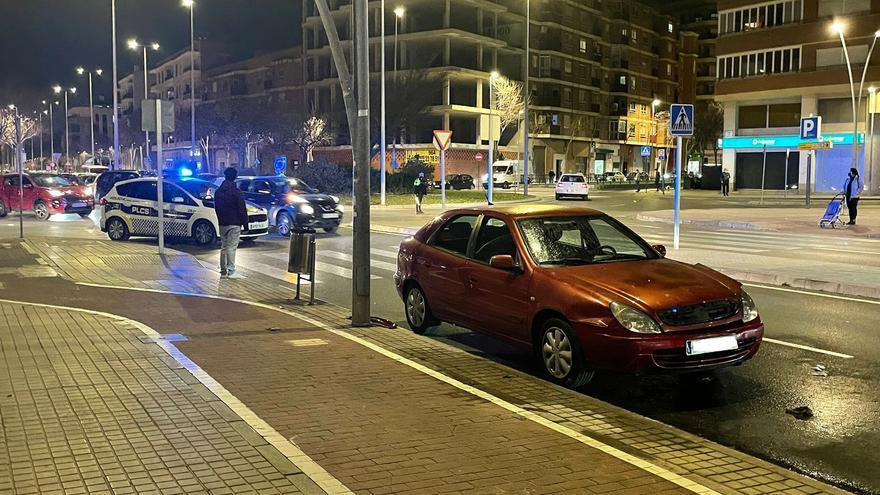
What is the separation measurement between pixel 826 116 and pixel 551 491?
56.9m

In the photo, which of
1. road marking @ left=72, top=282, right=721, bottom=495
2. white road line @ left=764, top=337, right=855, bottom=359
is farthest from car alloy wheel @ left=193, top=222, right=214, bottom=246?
white road line @ left=764, top=337, right=855, bottom=359

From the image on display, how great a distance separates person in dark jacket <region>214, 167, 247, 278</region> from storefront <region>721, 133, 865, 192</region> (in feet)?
146

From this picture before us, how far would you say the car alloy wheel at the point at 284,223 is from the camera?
74.3ft

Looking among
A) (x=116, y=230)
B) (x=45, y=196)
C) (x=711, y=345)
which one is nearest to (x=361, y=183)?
(x=711, y=345)

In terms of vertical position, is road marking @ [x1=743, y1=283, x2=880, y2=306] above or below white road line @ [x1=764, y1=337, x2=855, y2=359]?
above

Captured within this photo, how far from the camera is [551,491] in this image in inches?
172

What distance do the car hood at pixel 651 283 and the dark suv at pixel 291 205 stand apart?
52.8 ft

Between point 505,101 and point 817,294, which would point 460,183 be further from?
point 817,294

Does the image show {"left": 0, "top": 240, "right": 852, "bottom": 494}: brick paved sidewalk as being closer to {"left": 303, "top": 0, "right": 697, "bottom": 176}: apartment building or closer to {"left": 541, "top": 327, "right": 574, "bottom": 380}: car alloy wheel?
{"left": 541, "top": 327, "right": 574, "bottom": 380}: car alloy wheel

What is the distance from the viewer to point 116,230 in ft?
66.3

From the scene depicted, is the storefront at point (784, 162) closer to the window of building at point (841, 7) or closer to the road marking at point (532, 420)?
the window of building at point (841, 7)

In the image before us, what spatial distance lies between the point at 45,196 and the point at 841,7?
163 ft

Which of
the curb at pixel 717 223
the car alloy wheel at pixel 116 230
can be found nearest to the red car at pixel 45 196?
the car alloy wheel at pixel 116 230

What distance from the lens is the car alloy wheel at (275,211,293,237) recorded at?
→ 2264cm
